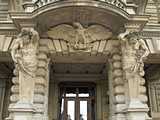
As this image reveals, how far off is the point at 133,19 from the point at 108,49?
1504 mm

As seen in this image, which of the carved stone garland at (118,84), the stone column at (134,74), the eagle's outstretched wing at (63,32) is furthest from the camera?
the eagle's outstretched wing at (63,32)

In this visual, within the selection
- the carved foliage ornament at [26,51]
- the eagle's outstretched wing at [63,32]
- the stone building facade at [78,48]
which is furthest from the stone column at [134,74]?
the carved foliage ornament at [26,51]

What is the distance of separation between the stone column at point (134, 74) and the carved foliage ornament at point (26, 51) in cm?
328

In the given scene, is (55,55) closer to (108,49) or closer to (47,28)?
(47,28)

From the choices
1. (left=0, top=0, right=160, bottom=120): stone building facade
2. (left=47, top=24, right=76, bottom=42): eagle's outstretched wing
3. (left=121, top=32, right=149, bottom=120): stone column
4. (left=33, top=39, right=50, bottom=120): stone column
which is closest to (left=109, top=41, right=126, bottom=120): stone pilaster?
(left=0, top=0, right=160, bottom=120): stone building facade

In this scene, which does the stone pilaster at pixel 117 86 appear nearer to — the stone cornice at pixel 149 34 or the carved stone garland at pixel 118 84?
the carved stone garland at pixel 118 84

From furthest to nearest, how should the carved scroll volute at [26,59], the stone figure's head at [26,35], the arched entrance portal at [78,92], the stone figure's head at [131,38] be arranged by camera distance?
the arched entrance portal at [78,92]
the stone figure's head at [131,38]
the stone figure's head at [26,35]
the carved scroll volute at [26,59]

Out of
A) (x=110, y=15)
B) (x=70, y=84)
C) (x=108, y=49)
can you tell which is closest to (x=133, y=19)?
(x=110, y=15)

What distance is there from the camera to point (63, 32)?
1013cm

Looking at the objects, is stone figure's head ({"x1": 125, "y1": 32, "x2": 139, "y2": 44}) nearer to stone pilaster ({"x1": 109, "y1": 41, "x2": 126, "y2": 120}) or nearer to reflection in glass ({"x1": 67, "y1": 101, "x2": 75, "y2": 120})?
stone pilaster ({"x1": 109, "y1": 41, "x2": 126, "y2": 120})

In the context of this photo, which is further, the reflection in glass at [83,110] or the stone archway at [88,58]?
the reflection in glass at [83,110]

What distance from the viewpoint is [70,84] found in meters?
12.6

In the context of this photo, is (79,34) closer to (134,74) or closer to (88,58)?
Result: (88,58)

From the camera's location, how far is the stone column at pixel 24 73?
8.59 metres
